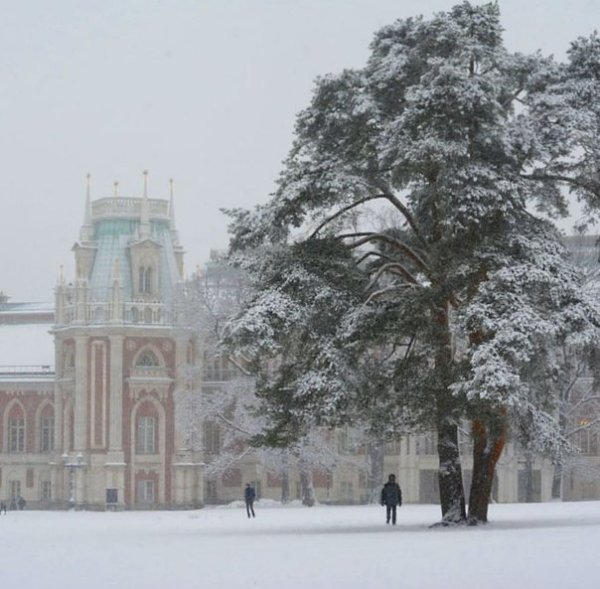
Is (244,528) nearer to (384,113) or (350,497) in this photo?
(384,113)

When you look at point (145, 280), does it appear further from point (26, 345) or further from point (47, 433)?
point (26, 345)

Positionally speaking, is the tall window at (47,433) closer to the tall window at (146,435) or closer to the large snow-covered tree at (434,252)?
the tall window at (146,435)

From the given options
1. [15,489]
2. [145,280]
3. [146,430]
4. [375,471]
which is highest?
[145,280]

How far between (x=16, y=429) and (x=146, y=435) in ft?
28.9

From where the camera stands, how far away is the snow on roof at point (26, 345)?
87.4m

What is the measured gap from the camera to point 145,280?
82.4 metres

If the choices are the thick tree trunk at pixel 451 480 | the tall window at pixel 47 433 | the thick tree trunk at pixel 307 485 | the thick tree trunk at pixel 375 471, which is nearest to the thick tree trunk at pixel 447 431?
the thick tree trunk at pixel 451 480

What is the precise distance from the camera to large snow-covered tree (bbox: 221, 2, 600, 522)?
33562 mm

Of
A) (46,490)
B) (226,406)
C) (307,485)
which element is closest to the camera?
(307,485)

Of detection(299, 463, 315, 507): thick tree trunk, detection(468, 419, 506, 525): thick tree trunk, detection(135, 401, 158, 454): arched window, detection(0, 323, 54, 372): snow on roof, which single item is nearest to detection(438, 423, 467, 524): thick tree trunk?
detection(468, 419, 506, 525): thick tree trunk

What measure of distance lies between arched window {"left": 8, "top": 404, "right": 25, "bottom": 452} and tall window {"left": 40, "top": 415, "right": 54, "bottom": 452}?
1.01m

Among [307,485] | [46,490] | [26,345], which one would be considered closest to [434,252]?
[307,485]

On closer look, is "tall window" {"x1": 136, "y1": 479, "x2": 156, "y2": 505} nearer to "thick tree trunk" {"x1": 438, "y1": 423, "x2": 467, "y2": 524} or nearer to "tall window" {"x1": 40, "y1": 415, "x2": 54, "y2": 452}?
"tall window" {"x1": 40, "y1": 415, "x2": 54, "y2": 452}

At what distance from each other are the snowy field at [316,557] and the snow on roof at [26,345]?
159ft
